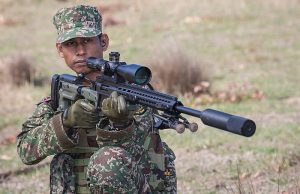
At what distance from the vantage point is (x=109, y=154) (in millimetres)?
3627

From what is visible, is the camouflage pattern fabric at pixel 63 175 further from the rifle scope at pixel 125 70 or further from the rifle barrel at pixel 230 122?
the rifle barrel at pixel 230 122

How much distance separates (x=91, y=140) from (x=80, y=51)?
53 centimetres

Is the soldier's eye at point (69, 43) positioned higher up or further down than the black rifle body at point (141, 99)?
higher up

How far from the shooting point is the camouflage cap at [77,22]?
3975 mm

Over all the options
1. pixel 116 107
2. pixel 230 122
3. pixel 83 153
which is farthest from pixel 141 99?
pixel 83 153

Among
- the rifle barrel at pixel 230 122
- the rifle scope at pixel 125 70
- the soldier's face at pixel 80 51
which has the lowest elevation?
the rifle barrel at pixel 230 122

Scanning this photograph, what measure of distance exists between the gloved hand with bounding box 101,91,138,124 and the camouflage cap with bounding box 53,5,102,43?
0.63m

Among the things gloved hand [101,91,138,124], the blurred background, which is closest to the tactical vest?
gloved hand [101,91,138,124]

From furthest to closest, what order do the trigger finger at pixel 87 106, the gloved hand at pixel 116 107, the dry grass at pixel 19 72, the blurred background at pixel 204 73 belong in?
the dry grass at pixel 19 72 < the blurred background at pixel 204 73 < the trigger finger at pixel 87 106 < the gloved hand at pixel 116 107

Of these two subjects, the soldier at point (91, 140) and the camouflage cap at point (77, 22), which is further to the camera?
the camouflage cap at point (77, 22)

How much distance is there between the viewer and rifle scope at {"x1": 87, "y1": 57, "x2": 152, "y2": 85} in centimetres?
347

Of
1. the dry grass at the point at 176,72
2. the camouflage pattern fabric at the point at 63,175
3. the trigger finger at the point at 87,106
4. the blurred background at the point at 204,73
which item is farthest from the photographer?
the dry grass at the point at 176,72

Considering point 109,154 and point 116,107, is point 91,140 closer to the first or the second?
point 109,154

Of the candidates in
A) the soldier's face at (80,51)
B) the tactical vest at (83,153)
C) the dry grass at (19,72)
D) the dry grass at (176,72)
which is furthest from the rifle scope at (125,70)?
the dry grass at (19,72)
